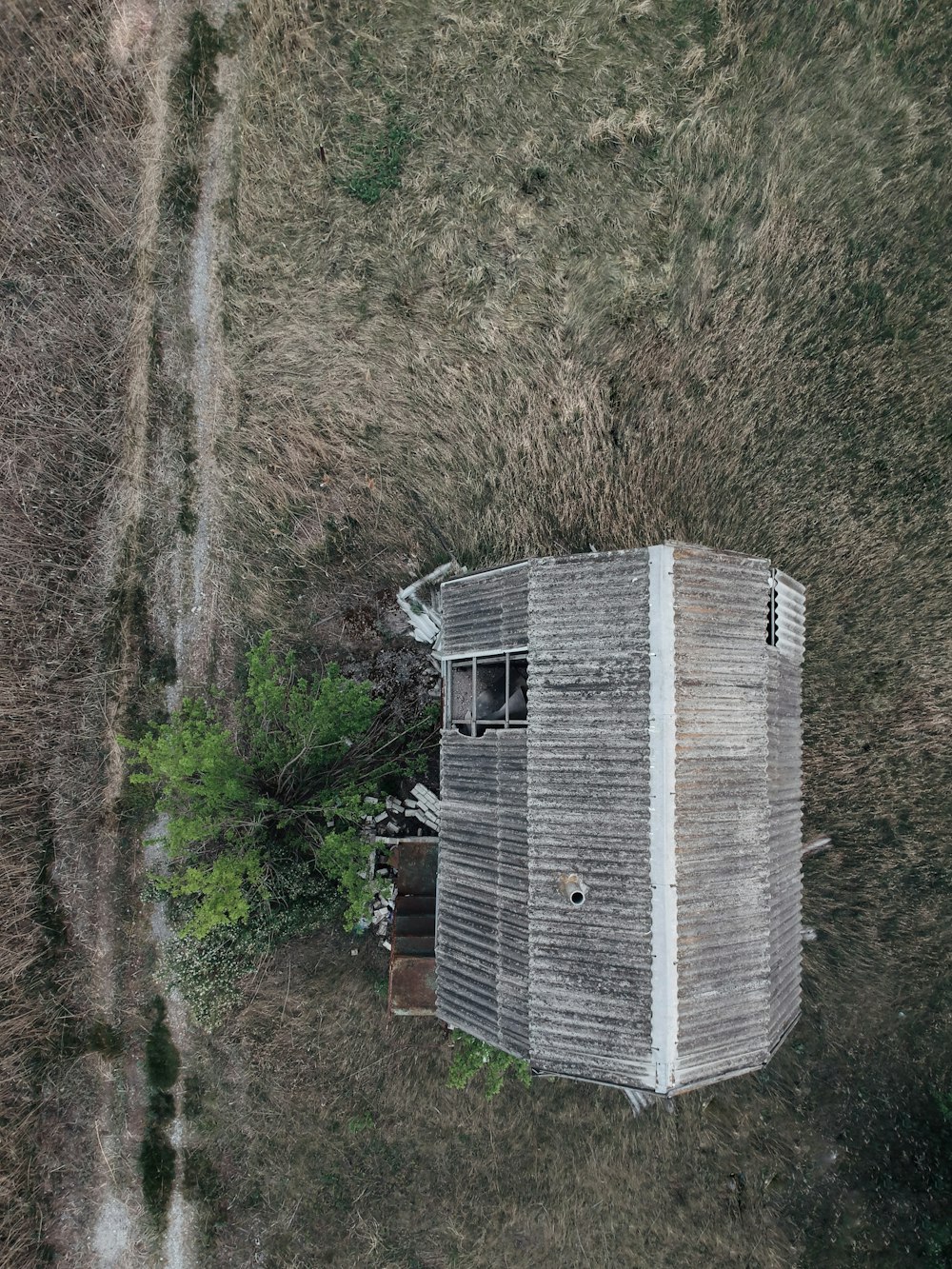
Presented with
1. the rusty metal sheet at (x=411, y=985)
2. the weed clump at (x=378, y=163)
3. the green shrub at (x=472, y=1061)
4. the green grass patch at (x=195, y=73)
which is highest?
the green grass patch at (x=195, y=73)

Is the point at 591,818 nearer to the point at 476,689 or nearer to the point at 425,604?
the point at 476,689

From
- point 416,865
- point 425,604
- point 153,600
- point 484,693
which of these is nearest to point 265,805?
point 416,865

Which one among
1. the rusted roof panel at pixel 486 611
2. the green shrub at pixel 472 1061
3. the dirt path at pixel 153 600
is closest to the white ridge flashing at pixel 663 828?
the rusted roof panel at pixel 486 611

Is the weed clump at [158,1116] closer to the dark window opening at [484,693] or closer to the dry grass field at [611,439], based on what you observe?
the dry grass field at [611,439]

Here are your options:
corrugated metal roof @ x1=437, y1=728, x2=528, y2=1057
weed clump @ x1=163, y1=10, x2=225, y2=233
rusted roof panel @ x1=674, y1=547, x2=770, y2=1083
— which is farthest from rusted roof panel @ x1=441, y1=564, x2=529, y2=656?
weed clump @ x1=163, y1=10, x2=225, y2=233

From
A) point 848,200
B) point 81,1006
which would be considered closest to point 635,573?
point 848,200
